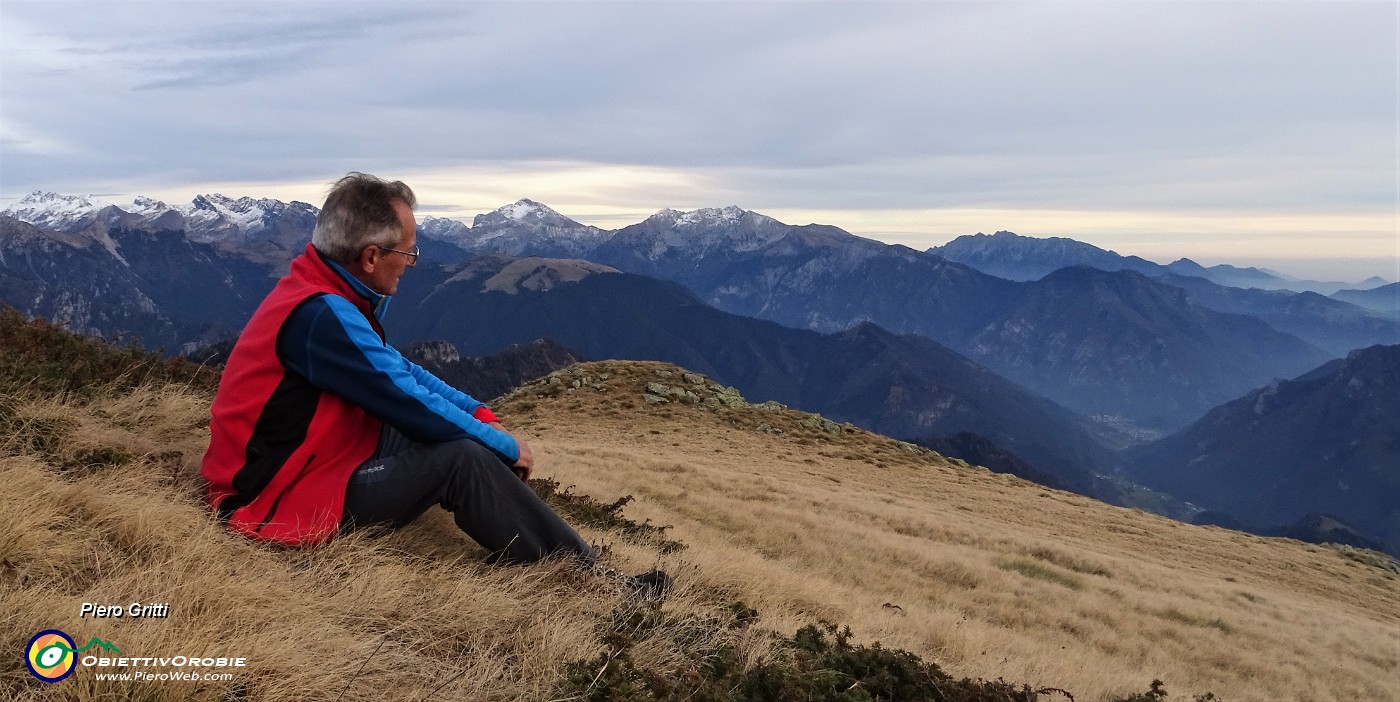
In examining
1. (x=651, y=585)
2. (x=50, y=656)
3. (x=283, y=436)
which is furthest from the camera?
(x=651, y=585)

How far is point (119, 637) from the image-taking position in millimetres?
3529

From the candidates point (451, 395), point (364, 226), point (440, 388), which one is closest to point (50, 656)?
point (364, 226)

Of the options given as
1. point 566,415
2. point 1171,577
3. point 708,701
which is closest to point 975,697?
point 708,701

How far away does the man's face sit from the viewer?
550 cm

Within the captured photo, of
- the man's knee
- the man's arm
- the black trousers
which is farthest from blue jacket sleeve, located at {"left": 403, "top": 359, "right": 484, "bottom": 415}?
the man's knee

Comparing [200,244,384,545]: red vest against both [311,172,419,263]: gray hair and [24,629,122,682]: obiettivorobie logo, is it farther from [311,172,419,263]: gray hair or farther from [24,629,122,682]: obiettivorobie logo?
[24,629,122,682]: obiettivorobie logo

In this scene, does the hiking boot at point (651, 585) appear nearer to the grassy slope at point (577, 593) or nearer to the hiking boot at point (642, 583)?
the hiking boot at point (642, 583)

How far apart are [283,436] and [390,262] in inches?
57.6

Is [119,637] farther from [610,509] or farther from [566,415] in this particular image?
[566,415]

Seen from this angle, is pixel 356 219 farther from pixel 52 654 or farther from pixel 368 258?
pixel 52 654

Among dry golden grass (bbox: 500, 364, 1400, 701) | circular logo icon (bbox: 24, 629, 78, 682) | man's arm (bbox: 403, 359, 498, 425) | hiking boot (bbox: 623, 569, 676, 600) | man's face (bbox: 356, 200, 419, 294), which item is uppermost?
man's face (bbox: 356, 200, 419, 294)

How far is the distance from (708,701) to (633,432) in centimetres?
2709

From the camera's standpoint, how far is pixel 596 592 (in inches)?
220

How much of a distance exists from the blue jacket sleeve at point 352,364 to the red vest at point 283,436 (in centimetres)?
12
